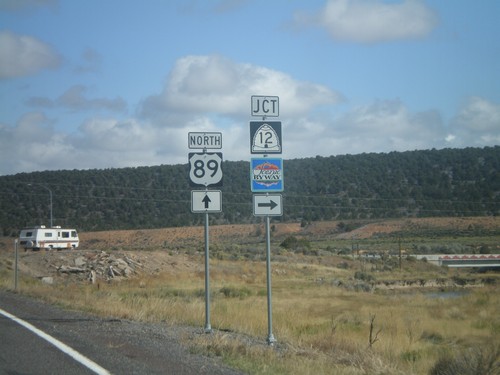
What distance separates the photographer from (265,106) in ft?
41.8

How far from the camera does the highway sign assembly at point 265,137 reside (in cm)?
1266

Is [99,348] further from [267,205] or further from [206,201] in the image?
[206,201]

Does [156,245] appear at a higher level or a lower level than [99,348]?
lower

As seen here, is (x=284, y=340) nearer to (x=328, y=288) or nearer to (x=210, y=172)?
(x=210, y=172)

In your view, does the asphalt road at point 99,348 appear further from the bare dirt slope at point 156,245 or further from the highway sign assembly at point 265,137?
the bare dirt slope at point 156,245

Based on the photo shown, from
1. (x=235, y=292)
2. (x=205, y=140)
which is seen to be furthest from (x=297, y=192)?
(x=205, y=140)

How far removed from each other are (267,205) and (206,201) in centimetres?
216

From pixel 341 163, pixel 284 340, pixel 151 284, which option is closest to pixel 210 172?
pixel 284 340

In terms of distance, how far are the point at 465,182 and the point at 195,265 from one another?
208 ft

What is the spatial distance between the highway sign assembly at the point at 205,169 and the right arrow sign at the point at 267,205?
1923mm

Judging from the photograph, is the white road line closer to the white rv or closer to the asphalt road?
the asphalt road

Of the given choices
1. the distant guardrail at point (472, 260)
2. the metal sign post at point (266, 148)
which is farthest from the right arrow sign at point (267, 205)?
the distant guardrail at point (472, 260)

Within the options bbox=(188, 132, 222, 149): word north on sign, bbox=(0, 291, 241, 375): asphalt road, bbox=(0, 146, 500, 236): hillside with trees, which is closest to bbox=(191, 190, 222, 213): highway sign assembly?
bbox=(188, 132, 222, 149): word north on sign

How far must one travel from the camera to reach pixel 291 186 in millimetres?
110312
